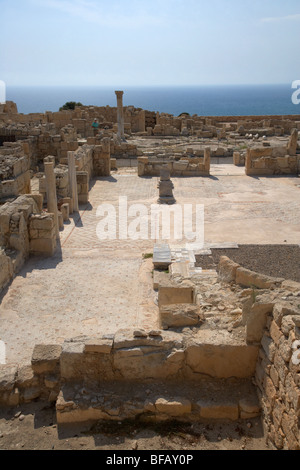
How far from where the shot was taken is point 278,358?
15.0 feet

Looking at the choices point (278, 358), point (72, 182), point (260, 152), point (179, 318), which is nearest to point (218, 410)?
point (278, 358)

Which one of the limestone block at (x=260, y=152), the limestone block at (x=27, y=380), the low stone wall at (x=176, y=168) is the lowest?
the limestone block at (x=27, y=380)

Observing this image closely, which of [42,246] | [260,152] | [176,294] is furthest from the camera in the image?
[260,152]

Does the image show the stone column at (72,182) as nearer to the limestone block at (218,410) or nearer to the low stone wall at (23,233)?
the low stone wall at (23,233)

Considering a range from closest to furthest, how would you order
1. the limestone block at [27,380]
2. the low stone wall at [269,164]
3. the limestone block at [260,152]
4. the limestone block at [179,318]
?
the limestone block at [27,380] < the limestone block at [179,318] < the low stone wall at [269,164] < the limestone block at [260,152]

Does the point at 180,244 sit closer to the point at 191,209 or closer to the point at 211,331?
the point at 191,209

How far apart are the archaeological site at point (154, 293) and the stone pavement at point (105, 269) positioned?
0.04 m

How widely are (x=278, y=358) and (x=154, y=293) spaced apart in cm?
440

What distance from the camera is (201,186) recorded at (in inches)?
722

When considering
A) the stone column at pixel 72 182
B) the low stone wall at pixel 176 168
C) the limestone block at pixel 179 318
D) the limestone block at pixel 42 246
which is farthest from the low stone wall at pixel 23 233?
the low stone wall at pixel 176 168

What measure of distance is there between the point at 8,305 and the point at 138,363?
3.79m

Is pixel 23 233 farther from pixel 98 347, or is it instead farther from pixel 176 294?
pixel 98 347

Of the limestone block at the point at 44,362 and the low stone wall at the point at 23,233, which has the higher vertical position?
the low stone wall at the point at 23,233

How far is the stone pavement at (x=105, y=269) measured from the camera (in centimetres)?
752
